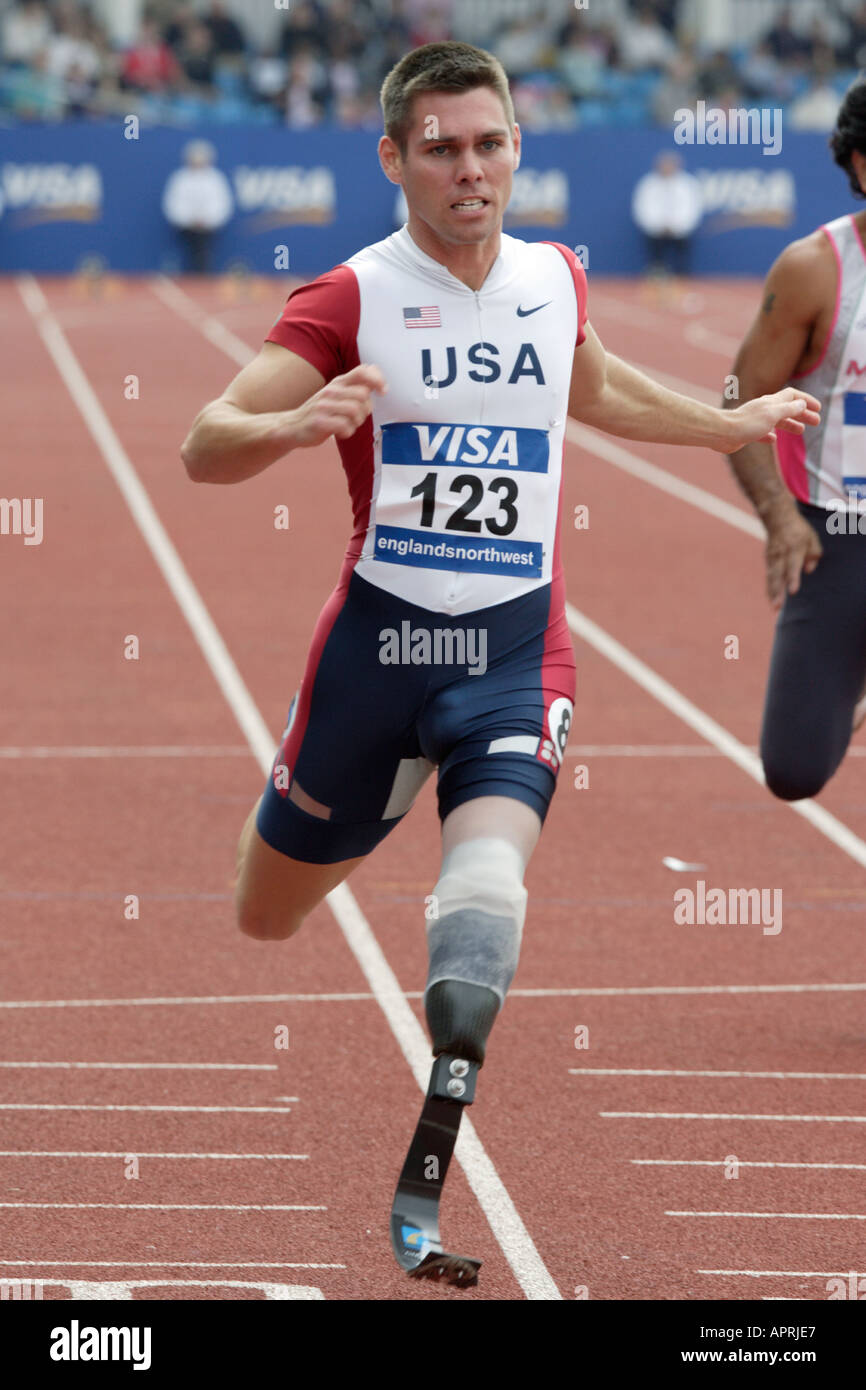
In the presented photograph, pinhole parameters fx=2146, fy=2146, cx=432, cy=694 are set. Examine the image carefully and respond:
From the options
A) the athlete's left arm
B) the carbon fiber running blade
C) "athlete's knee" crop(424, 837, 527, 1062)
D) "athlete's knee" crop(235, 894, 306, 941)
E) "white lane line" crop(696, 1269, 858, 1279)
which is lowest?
"white lane line" crop(696, 1269, 858, 1279)

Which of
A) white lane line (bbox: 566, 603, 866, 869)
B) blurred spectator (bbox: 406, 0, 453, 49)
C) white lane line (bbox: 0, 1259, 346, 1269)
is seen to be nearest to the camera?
white lane line (bbox: 0, 1259, 346, 1269)

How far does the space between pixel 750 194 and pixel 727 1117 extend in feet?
77.9

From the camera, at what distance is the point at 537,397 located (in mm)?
3848

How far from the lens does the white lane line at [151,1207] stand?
13.8 feet

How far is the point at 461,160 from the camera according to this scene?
147 inches

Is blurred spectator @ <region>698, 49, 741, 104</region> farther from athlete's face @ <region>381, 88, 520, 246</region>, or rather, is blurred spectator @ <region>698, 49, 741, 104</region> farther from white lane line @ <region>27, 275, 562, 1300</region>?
athlete's face @ <region>381, 88, 520, 246</region>

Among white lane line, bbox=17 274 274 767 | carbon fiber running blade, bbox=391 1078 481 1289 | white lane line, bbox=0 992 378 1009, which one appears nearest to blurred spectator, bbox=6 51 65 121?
white lane line, bbox=17 274 274 767

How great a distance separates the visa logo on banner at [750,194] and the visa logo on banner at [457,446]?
952 inches

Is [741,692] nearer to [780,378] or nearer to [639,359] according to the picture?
[780,378]

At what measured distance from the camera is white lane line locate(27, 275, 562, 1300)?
410cm

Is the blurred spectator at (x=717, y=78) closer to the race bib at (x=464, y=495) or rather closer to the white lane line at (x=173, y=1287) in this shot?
the race bib at (x=464, y=495)

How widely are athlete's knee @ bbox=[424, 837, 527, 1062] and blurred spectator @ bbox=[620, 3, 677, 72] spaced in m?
29.2

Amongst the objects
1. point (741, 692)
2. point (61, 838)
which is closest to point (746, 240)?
point (741, 692)

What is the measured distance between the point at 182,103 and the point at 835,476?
23998 millimetres
